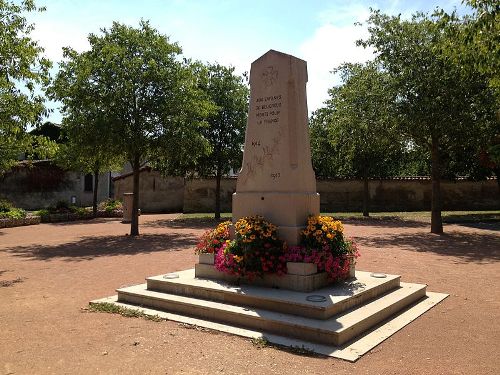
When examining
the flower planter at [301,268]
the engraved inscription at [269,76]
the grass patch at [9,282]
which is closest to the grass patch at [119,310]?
the flower planter at [301,268]

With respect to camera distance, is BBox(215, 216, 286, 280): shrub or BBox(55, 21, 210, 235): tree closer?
BBox(215, 216, 286, 280): shrub

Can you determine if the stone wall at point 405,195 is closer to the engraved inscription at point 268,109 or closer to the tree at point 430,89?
the tree at point 430,89

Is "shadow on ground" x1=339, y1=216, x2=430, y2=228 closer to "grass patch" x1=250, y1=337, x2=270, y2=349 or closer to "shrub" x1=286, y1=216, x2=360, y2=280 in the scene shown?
"shrub" x1=286, y1=216, x2=360, y2=280

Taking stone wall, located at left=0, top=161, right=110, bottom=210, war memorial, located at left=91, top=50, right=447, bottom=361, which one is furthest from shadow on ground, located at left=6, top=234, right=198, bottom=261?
stone wall, located at left=0, top=161, right=110, bottom=210

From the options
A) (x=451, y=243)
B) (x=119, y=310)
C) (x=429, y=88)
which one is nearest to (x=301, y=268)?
(x=119, y=310)

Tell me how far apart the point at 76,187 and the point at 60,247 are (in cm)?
2339

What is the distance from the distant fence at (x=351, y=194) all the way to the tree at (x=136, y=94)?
40.1 feet

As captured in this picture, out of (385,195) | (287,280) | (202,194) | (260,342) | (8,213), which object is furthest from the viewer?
(385,195)

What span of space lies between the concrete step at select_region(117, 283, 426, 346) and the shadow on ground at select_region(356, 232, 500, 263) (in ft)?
17.3

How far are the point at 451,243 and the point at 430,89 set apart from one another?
536 cm

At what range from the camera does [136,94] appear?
15.0m

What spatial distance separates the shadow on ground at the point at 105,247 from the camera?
38.1 ft

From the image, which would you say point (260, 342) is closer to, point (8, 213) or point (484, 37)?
point (484, 37)

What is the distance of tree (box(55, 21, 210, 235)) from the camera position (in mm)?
14375
